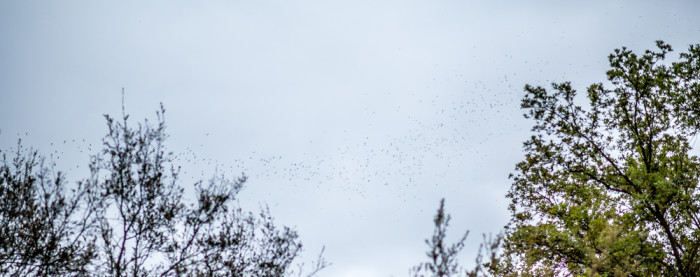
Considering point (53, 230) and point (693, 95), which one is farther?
point (693, 95)

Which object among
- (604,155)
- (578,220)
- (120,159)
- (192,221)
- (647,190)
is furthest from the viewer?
(604,155)

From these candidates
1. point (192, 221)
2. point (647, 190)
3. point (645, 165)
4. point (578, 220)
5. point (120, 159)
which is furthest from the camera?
point (645, 165)

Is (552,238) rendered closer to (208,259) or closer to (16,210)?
(208,259)

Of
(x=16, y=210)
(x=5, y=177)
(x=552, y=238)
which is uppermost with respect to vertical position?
(x=5, y=177)

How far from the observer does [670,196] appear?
1020 cm

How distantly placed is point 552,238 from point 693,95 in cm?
598

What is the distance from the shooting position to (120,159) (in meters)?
8.38

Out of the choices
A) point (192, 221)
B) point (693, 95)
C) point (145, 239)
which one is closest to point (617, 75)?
point (693, 95)

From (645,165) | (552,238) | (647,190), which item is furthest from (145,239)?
(645,165)

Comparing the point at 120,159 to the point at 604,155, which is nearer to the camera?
the point at 120,159

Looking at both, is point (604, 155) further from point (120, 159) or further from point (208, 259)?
point (120, 159)

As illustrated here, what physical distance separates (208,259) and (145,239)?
162 cm

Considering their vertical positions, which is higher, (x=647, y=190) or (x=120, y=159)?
(x=120, y=159)

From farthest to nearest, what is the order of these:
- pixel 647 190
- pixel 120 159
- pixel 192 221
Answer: pixel 647 190 < pixel 192 221 < pixel 120 159
